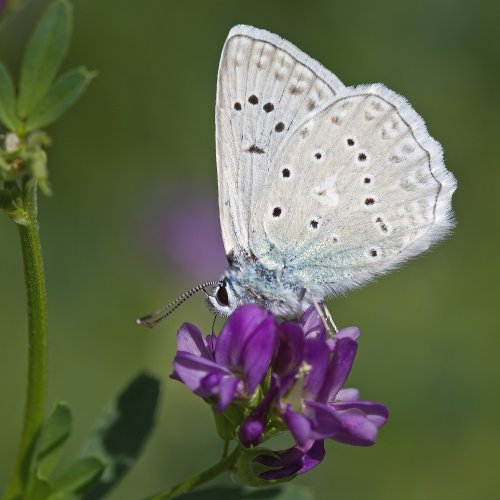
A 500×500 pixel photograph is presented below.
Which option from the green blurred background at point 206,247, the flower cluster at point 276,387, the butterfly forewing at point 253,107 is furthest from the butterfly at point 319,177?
the green blurred background at point 206,247

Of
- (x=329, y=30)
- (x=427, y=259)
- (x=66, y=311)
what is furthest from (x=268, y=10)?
(x=66, y=311)

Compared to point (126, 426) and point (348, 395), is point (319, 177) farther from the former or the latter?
point (126, 426)

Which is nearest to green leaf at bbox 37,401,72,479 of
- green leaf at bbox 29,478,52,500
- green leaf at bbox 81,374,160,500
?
green leaf at bbox 29,478,52,500

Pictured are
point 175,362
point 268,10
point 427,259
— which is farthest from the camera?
point 268,10

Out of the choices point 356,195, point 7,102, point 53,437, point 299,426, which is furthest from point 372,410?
point 7,102

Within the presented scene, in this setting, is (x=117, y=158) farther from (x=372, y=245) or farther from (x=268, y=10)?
(x=372, y=245)

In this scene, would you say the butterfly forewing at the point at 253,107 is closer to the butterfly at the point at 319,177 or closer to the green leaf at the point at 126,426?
the butterfly at the point at 319,177
